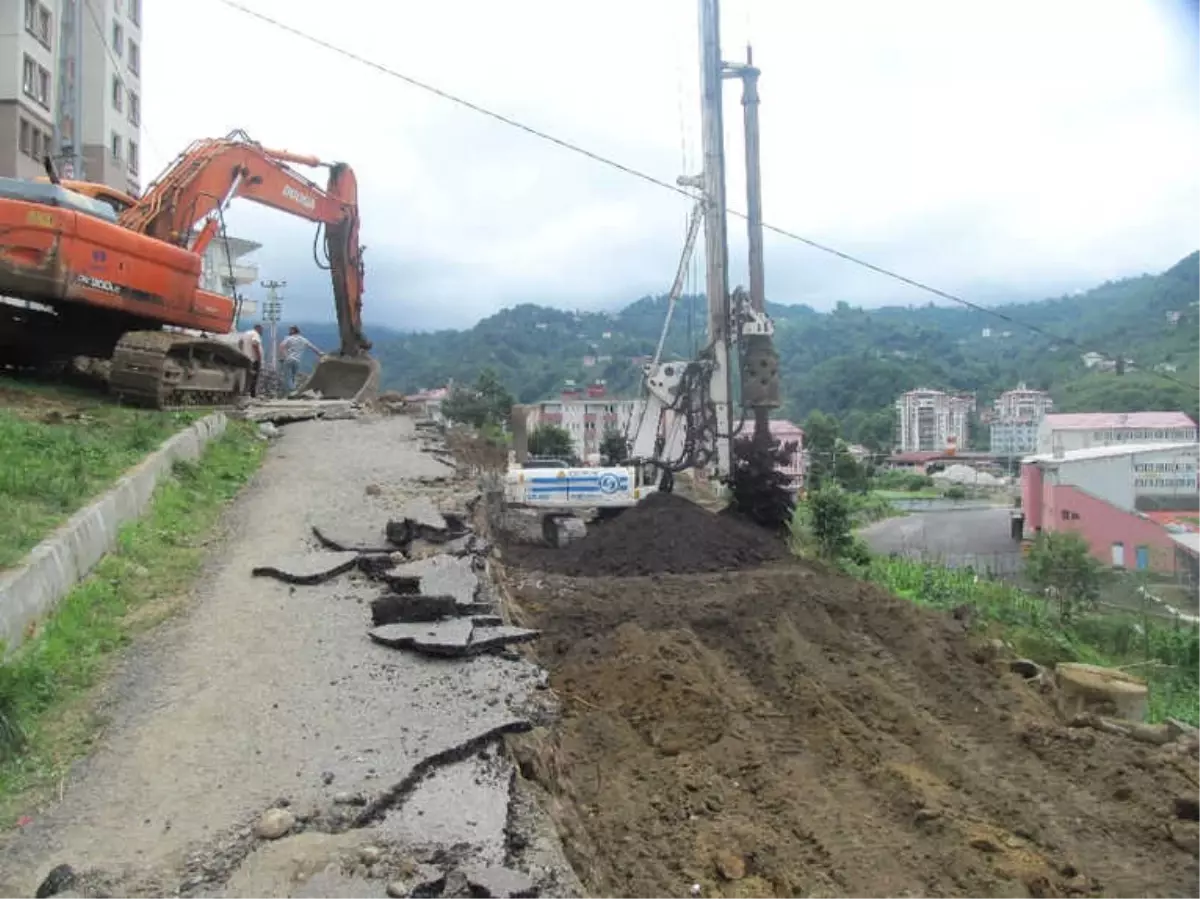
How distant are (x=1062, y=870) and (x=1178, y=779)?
2855 millimetres

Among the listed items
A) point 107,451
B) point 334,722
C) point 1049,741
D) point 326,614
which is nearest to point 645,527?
point 1049,741

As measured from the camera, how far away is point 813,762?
7676 mm

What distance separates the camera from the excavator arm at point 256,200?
1110 cm

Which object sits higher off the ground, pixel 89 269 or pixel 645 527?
pixel 89 269

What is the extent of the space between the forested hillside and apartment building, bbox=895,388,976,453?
1.25m

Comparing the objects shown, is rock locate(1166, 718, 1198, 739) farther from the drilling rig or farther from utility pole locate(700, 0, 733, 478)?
utility pole locate(700, 0, 733, 478)

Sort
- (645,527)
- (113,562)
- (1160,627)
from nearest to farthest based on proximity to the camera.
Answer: (113,562) < (645,527) < (1160,627)

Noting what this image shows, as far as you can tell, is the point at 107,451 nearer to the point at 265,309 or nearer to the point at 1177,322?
the point at 1177,322

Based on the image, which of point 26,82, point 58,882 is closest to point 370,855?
point 58,882

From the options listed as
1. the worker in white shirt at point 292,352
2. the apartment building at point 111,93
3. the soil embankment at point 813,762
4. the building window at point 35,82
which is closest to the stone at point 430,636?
the soil embankment at point 813,762

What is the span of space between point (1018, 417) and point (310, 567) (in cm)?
6400

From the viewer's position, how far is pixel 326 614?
208 inches

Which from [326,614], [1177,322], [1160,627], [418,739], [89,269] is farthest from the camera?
[1177,322]

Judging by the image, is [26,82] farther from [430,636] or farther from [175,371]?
[430,636]
